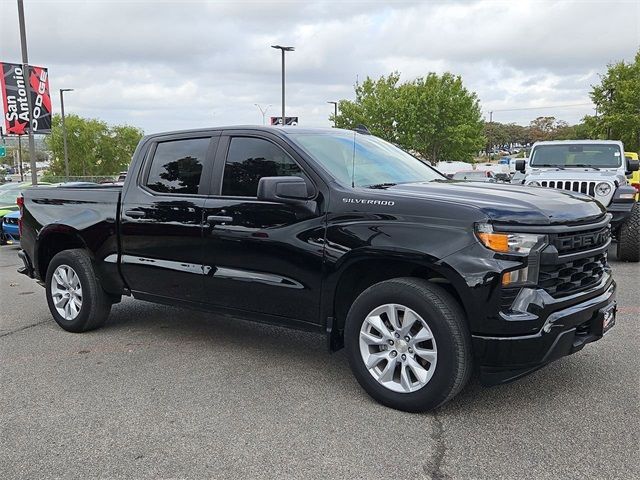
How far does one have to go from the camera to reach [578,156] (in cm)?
1056

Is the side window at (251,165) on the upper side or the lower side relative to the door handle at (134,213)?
upper

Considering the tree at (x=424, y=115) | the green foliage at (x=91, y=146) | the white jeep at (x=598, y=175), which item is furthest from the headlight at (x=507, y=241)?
the green foliage at (x=91, y=146)

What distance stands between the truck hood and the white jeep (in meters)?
3.78

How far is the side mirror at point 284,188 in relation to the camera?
3875 millimetres

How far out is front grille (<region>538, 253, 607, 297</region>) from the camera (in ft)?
11.2

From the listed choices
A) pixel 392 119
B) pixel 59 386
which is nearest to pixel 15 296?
pixel 59 386

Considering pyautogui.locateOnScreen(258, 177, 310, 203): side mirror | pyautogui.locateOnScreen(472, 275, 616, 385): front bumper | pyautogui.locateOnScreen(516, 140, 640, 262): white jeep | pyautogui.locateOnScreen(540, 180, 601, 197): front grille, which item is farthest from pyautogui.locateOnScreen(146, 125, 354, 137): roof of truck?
pyautogui.locateOnScreen(540, 180, 601, 197): front grille

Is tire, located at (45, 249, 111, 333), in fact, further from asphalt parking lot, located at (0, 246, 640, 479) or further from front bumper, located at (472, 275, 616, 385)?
front bumper, located at (472, 275, 616, 385)

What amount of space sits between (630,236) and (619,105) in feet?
76.0

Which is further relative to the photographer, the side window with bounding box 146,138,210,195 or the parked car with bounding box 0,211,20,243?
the parked car with bounding box 0,211,20,243

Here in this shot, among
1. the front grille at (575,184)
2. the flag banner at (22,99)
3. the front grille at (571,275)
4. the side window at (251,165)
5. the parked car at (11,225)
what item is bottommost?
the parked car at (11,225)

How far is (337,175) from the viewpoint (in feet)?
13.5

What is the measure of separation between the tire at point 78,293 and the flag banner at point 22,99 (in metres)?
13.7

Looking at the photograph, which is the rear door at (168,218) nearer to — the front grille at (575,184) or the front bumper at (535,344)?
the front bumper at (535,344)
